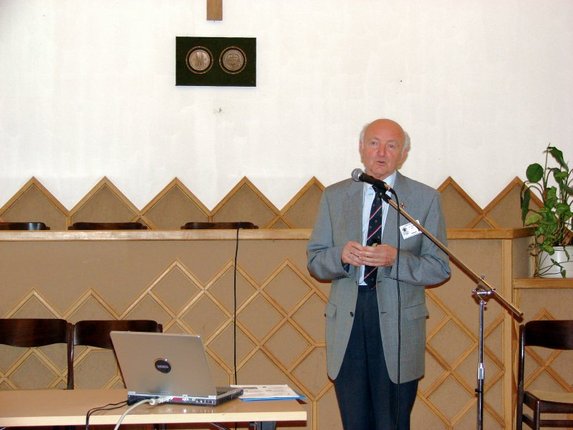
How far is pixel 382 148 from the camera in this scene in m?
3.26

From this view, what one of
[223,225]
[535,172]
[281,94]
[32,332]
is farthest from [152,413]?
[281,94]

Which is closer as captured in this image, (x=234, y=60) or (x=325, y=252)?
(x=325, y=252)

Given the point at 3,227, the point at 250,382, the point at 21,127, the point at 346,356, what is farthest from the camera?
the point at 21,127

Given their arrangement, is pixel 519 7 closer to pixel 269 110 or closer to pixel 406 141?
pixel 269 110

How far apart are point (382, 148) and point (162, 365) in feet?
4.25

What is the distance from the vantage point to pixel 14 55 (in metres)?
6.52

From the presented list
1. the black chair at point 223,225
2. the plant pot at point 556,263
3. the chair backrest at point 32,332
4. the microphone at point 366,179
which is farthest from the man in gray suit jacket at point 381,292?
the black chair at point 223,225

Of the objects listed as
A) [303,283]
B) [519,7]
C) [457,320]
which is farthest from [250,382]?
[519,7]

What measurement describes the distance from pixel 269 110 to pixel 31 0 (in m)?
2.06

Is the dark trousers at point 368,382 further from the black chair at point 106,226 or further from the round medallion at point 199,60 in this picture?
the round medallion at point 199,60

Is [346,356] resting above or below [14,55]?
below

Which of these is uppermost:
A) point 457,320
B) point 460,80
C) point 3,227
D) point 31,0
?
point 31,0

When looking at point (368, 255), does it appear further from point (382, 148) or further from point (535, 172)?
point (535, 172)

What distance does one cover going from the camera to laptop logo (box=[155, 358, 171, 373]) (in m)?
2.45
